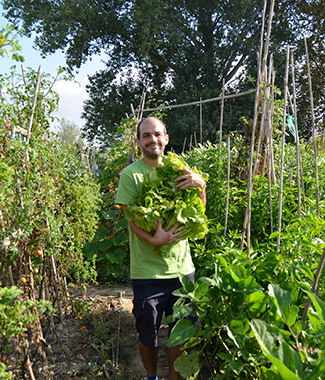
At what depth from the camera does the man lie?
6.98 feet

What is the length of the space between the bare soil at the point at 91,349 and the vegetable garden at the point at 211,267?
0.14 feet

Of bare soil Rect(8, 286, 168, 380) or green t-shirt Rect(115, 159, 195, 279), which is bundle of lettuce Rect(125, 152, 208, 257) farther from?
bare soil Rect(8, 286, 168, 380)

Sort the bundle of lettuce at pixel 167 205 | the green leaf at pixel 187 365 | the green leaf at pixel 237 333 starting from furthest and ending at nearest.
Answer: the bundle of lettuce at pixel 167 205 < the green leaf at pixel 187 365 < the green leaf at pixel 237 333

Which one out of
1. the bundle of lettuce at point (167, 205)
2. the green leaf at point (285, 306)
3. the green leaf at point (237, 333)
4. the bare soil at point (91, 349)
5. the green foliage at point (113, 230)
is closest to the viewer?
the green leaf at point (285, 306)

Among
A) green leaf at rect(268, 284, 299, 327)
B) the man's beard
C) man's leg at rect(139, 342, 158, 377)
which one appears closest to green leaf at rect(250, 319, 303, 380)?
green leaf at rect(268, 284, 299, 327)

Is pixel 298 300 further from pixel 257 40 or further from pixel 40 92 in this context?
pixel 257 40

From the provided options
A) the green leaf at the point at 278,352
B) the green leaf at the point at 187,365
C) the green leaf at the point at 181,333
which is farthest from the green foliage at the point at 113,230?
the green leaf at the point at 278,352

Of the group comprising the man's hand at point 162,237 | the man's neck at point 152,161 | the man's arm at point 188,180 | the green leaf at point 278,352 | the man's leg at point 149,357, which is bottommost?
the man's leg at point 149,357

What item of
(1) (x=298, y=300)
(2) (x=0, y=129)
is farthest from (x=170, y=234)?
(2) (x=0, y=129)

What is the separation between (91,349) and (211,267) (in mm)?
1363

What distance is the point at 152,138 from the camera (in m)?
2.27

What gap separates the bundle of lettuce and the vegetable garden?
301 mm

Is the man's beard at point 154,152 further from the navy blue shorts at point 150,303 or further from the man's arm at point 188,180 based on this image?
the navy blue shorts at point 150,303

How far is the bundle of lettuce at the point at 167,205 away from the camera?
81.6 inches
